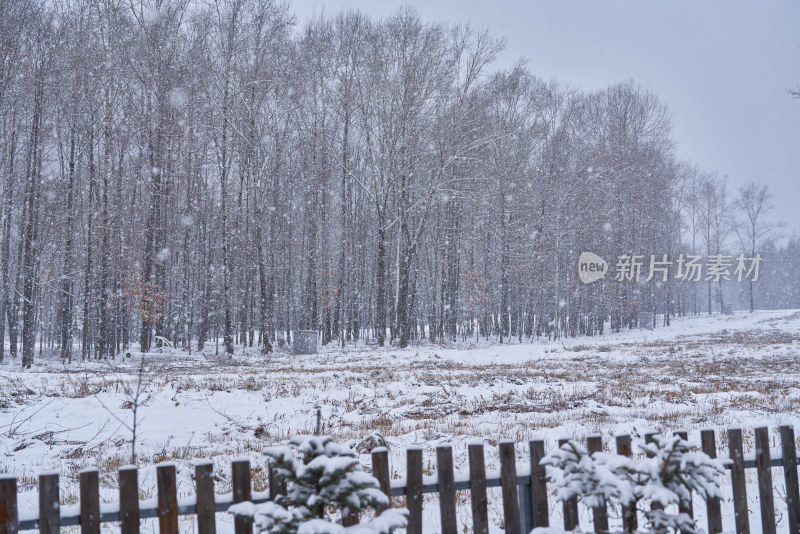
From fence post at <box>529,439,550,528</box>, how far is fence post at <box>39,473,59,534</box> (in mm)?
2477

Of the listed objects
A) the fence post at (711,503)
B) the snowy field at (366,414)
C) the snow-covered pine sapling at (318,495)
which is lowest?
the snowy field at (366,414)

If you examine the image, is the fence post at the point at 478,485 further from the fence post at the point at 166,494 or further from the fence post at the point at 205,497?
the fence post at the point at 166,494

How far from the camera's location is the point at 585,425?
25.2ft

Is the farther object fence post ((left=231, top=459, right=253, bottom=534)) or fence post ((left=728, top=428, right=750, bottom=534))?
fence post ((left=728, top=428, right=750, bottom=534))

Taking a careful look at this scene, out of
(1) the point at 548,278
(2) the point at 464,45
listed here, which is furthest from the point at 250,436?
(1) the point at 548,278

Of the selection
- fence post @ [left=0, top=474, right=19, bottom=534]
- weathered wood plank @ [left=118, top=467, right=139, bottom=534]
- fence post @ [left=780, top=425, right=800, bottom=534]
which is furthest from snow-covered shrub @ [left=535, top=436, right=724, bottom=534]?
fence post @ [left=0, top=474, right=19, bottom=534]

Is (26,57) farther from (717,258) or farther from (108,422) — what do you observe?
(717,258)

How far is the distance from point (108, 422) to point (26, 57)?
1889 centimetres

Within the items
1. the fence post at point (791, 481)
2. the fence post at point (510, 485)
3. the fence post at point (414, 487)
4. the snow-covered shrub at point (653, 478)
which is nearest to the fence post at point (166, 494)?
the fence post at point (414, 487)

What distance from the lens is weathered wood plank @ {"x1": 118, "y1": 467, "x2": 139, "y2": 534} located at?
8.67 ft

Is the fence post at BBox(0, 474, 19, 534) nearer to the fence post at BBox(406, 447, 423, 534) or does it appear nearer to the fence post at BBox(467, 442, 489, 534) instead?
the fence post at BBox(406, 447, 423, 534)

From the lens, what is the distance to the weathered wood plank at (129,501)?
264 cm

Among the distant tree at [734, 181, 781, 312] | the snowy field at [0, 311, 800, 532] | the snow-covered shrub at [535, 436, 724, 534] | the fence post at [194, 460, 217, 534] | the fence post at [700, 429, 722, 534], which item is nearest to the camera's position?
the snow-covered shrub at [535, 436, 724, 534]

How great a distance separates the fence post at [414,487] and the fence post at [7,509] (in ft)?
6.36
